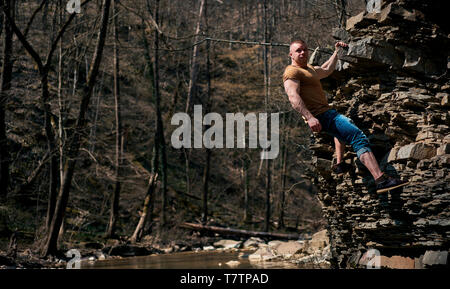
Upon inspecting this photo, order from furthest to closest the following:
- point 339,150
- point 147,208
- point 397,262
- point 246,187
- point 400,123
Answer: point 246,187, point 147,208, point 339,150, point 400,123, point 397,262

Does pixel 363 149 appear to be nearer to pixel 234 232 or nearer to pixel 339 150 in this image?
pixel 339 150

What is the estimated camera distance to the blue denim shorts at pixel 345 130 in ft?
21.6

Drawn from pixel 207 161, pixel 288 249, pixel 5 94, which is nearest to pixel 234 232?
pixel 207 161

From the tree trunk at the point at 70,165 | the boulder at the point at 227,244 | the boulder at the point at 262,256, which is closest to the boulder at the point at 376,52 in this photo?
the boulder at the point at 262,256

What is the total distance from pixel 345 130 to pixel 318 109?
42cm

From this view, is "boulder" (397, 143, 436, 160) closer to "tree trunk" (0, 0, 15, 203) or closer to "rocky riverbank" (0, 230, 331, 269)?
"rocky riverbank" (0, 230, 331, 269)

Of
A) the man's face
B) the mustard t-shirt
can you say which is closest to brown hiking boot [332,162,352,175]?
the mustard t-shirt

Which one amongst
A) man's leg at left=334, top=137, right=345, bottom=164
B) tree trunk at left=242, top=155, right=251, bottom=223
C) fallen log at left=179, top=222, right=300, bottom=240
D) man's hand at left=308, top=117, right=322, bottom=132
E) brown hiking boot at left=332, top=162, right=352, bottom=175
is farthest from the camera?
tree trunk at left=242, top=155, right=251, bottom=223

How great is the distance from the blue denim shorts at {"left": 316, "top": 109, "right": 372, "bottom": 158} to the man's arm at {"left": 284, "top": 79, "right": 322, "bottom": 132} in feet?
1.28

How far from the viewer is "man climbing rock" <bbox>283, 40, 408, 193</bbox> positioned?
646cm

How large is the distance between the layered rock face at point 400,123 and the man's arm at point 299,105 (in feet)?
4.00

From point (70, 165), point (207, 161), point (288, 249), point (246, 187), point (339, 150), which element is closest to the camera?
point (339, 150)

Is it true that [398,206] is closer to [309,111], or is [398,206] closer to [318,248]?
[309,111]

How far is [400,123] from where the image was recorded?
7.00m
